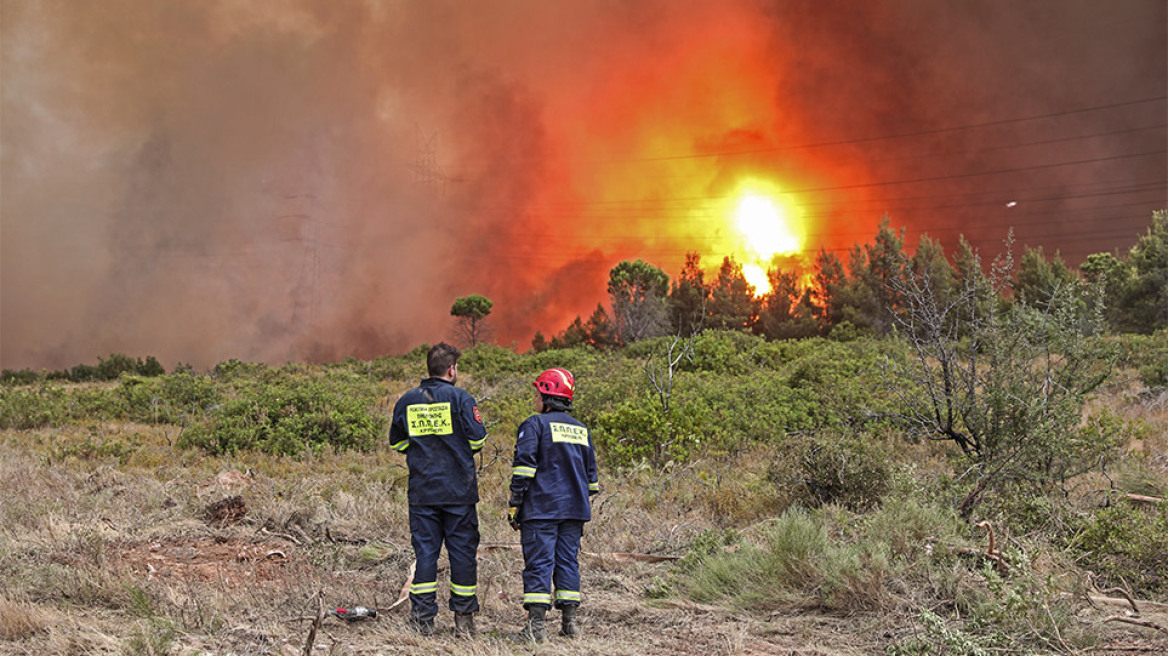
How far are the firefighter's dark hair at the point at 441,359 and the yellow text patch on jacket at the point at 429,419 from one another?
0.90 feet

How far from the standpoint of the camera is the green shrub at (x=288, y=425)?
1480cm

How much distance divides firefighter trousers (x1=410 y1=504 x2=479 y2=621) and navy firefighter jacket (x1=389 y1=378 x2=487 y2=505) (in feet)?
0.40

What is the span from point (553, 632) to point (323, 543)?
3.72 meters

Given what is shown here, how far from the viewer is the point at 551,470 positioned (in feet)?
19.3

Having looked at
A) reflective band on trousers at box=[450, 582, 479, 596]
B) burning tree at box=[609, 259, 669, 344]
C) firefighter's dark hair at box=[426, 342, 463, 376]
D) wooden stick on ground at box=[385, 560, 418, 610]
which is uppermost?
burning tree at box=[609, 259, 669, 344]

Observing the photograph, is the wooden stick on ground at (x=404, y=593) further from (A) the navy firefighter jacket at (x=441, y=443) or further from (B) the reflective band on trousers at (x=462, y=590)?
(A) the navy firefighter jacket at (x=441, y=443)

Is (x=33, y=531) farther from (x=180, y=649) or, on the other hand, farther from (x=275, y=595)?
(x=180, y=649)

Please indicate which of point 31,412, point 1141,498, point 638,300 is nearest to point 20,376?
point 31,412

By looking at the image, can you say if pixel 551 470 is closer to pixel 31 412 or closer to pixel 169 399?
pixel 169 399

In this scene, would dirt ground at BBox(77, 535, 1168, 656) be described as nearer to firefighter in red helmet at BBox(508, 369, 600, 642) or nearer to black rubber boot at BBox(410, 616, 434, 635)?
black rubber boot at BBox(410, 616, 434, 635)

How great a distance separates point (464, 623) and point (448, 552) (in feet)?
1.67

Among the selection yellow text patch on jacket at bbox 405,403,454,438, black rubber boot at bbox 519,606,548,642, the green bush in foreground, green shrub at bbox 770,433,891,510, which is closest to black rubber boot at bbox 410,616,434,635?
black rubber boot at bbox 519,606,548,642

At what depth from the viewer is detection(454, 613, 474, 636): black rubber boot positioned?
225 inches

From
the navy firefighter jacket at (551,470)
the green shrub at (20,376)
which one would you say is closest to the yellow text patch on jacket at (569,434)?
the navy firefighter jacket at (551,470)
